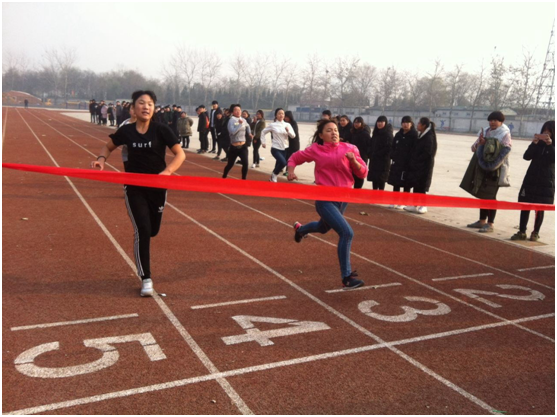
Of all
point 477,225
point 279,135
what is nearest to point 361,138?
point 279,135

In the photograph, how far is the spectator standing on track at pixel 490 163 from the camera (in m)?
8.27

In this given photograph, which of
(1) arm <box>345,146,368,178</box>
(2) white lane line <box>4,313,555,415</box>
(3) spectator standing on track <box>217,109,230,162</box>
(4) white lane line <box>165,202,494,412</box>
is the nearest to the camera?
(2) white lane line <box>4,313,555,415</box>

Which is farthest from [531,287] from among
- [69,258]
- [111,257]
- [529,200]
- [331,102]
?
[331,102]

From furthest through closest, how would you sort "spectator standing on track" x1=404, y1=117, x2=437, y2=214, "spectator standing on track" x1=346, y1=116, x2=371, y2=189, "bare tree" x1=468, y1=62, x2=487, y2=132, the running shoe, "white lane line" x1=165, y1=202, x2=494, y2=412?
"bare tree" x1=468, y1=62, x2=487, y2=132, "spectator standing on track" x1=346, y1=116, x2=371, y2=189, "spectator standing on track" x1=404, y1=117, x2=437, y2=214, the running shoe, "white lane line" x1=165, y1=202, x2=494, y2=412

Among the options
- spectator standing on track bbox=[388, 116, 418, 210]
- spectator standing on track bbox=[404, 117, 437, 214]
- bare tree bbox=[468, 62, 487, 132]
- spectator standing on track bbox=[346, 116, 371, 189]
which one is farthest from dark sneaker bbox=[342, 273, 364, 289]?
bare tree bbox=[468, 62, 487, 132]

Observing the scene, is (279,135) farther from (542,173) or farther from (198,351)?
(198,351)

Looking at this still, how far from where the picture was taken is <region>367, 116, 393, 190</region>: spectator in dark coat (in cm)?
1067

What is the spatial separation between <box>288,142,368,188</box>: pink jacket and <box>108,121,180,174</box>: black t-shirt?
1313 millimetres

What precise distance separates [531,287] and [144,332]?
4.31 metres

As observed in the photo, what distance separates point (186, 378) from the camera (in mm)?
3402

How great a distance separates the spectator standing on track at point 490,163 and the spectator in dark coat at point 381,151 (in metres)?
2.15

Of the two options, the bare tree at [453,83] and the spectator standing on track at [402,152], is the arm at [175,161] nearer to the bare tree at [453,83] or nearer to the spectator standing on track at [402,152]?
the spectator standing on track at [402,152]

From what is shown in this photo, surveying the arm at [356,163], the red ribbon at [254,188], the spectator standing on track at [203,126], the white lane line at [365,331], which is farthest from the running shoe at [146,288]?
the spectator standing on track at [203,126]

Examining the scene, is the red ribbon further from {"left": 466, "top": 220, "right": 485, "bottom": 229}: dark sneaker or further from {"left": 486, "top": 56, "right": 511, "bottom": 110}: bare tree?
{"left": 486, "top": 56, "right": 511, "bottom": 110}: bare tree
